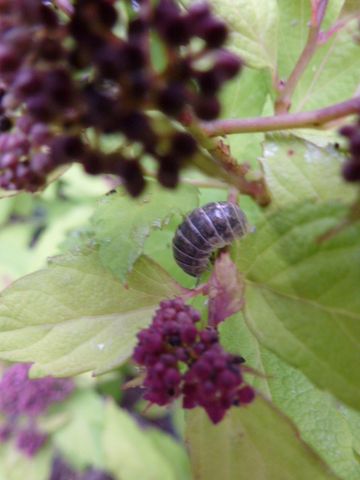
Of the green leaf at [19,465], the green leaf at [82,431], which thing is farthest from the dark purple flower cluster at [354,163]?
the green leaf at [19,465]

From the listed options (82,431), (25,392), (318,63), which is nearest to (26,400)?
(25,392)

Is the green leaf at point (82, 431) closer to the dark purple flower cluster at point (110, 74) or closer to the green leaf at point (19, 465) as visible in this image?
the green leaf at point (19, 465)

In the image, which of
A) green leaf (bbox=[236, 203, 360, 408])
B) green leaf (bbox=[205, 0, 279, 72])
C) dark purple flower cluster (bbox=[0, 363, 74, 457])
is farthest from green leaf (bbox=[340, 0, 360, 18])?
dark purple flower cluster (bbox=[0, 363, 74, 457])

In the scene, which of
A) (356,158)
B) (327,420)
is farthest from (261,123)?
(327,420)

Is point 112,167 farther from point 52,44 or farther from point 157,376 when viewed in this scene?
point 157,376

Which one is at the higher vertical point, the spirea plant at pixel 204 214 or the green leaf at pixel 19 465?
the spirea plant at pixel 204 214
